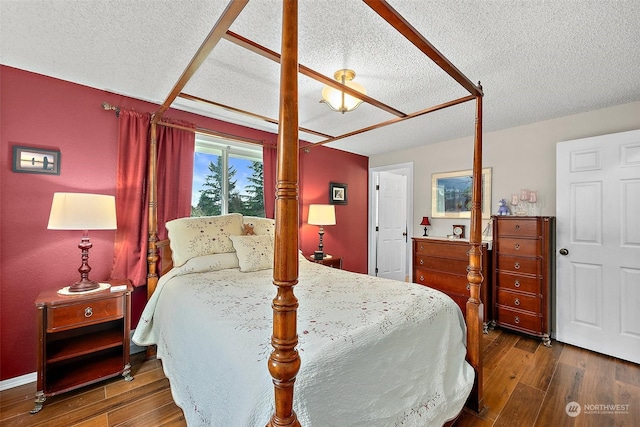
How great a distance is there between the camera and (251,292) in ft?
5.99

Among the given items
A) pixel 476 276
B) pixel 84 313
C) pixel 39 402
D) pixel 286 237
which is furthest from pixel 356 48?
pixel 39 402

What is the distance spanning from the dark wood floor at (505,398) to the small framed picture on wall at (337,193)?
2711 mm

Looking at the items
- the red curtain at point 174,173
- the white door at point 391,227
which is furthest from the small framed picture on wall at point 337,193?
the red curtain at point 174,173

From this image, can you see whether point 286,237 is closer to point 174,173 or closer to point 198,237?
point 198,237

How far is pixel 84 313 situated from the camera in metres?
1.93

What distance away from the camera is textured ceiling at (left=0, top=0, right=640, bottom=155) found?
4.75 ft

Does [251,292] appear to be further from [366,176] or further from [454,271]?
[366,176]

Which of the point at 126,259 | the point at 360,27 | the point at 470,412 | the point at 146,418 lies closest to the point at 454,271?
the point at 470,412

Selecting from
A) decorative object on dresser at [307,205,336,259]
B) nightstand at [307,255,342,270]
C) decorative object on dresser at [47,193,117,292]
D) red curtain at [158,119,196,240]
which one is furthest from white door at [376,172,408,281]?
decorative object on dresser at [47,193,117,292]

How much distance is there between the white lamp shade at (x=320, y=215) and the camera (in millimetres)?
3640

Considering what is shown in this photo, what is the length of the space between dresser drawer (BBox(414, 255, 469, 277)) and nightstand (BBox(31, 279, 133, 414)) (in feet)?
10.5

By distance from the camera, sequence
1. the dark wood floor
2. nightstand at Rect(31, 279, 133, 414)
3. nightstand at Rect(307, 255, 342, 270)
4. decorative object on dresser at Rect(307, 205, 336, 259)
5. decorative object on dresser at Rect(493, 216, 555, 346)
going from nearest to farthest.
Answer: the dark wood floor
nightstand at Rect(31, 279, 133, 414)
decorative object on dresser at Rect(493, 216, 555, 346)
nightstand at Rect(307, 255, 342, 270)
decorative object on dresser at Rect(307, 205, 336, 259)

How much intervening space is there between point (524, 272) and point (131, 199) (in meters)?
3.92

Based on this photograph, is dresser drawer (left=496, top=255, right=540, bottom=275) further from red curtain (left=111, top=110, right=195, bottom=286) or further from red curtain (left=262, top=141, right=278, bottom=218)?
red curtain (left=111, top=110, right=195, bottom=286)
